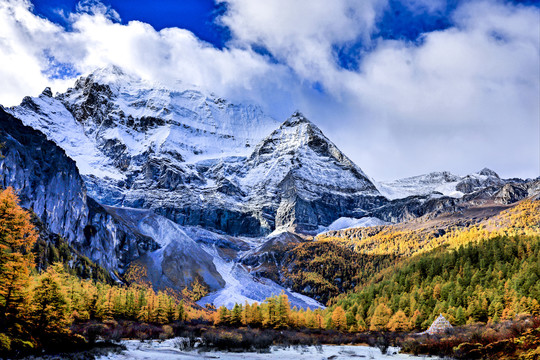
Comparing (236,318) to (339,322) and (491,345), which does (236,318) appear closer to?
(339,322)

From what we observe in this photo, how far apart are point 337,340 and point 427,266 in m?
70.5

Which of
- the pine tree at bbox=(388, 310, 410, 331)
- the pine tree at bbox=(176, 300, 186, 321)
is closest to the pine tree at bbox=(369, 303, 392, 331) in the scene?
the pine tree at bbox=(388, 310, 410, 331)

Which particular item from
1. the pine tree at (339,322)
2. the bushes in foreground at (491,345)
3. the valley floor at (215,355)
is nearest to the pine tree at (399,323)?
the pine tree at (339,322)

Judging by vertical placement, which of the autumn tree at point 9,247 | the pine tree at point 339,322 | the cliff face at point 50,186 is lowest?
the pine tree at point 339,322

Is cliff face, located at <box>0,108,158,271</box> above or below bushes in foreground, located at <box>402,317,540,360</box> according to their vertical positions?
above

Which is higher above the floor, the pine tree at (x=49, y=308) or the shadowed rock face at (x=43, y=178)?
the shadowed rock face at (x=43, y=178)

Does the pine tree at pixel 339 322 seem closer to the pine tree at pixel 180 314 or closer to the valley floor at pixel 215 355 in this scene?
the pine tree at pixel 180 314

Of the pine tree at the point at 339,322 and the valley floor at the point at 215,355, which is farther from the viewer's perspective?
the pine tree at the point at 339,322

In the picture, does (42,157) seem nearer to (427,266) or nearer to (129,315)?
(129,315)

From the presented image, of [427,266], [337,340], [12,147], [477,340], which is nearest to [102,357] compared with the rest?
[477,340]

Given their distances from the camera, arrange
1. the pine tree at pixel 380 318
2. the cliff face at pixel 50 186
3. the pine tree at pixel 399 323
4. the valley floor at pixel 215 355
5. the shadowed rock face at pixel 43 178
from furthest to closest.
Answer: the cliff face at pixel 50 186, the shadowed rock face at pixel 43 178, the pine tree at pixel 380 318, the pine tree at pixel 399 323, the valley floor at pixel 215 355

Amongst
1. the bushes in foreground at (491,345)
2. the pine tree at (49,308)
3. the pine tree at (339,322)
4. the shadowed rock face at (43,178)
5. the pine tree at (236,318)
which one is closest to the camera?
the bushes in foreground at (491,345)

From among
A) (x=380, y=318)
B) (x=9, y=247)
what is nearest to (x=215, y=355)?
(x=9, y=247)

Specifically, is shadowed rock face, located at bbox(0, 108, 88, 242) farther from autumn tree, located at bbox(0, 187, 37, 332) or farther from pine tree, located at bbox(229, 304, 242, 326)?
autumn tree, located at bbox(0, 187, 37, 332)
